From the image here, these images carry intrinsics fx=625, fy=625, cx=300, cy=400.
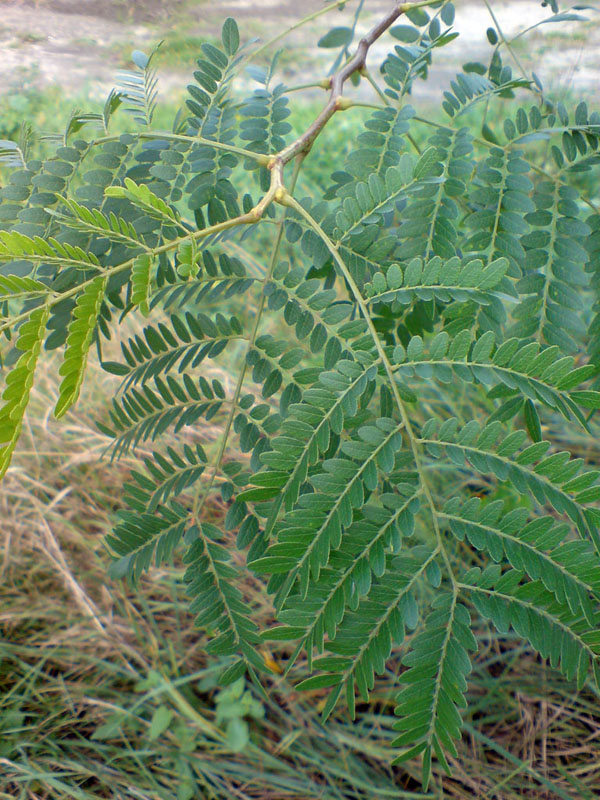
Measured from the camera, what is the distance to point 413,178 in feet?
1.55

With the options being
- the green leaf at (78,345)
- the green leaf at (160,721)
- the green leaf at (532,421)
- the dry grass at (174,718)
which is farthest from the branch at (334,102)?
the green leaf at (160,721)

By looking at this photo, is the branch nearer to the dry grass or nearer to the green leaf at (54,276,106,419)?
the green leaf at (54,276,106,419)

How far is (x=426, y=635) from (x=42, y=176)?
470 mm

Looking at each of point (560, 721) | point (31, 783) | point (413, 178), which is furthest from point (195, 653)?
point (413, 178)

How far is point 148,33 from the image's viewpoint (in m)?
2.51

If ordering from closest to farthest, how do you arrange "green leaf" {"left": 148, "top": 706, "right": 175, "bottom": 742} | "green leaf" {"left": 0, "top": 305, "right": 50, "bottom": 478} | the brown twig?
1. "green leaf" {"left": 0, "top": 305, "right": 50, "bottom": 478}
2. the brown twig
3. "green leaf" {"left": 148, "top": 706, "right": 175, "bottom": 742}

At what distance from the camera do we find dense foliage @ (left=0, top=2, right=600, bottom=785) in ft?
1.28

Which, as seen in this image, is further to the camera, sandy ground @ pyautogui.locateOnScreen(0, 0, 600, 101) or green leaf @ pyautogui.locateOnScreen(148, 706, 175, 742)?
sandy ground @ pyautogui.locateOnScreen(0, 0, 600, 101)

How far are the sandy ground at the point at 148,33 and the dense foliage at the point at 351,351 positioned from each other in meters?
0.44

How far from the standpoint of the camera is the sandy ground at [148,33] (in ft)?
5.53

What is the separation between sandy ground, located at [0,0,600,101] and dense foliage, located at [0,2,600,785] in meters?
0.44

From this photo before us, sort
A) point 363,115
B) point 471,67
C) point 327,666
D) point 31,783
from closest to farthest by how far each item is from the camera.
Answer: point 327,666
point 471,67
point 31,783
point 363,115

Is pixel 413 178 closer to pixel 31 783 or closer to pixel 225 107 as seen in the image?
pixel 225 107

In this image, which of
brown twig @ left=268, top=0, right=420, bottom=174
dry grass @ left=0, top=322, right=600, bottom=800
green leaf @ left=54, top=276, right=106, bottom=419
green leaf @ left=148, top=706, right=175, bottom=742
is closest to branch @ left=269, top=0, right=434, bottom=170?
brown twig @ left=268, top=0, right=420, bottom=174
